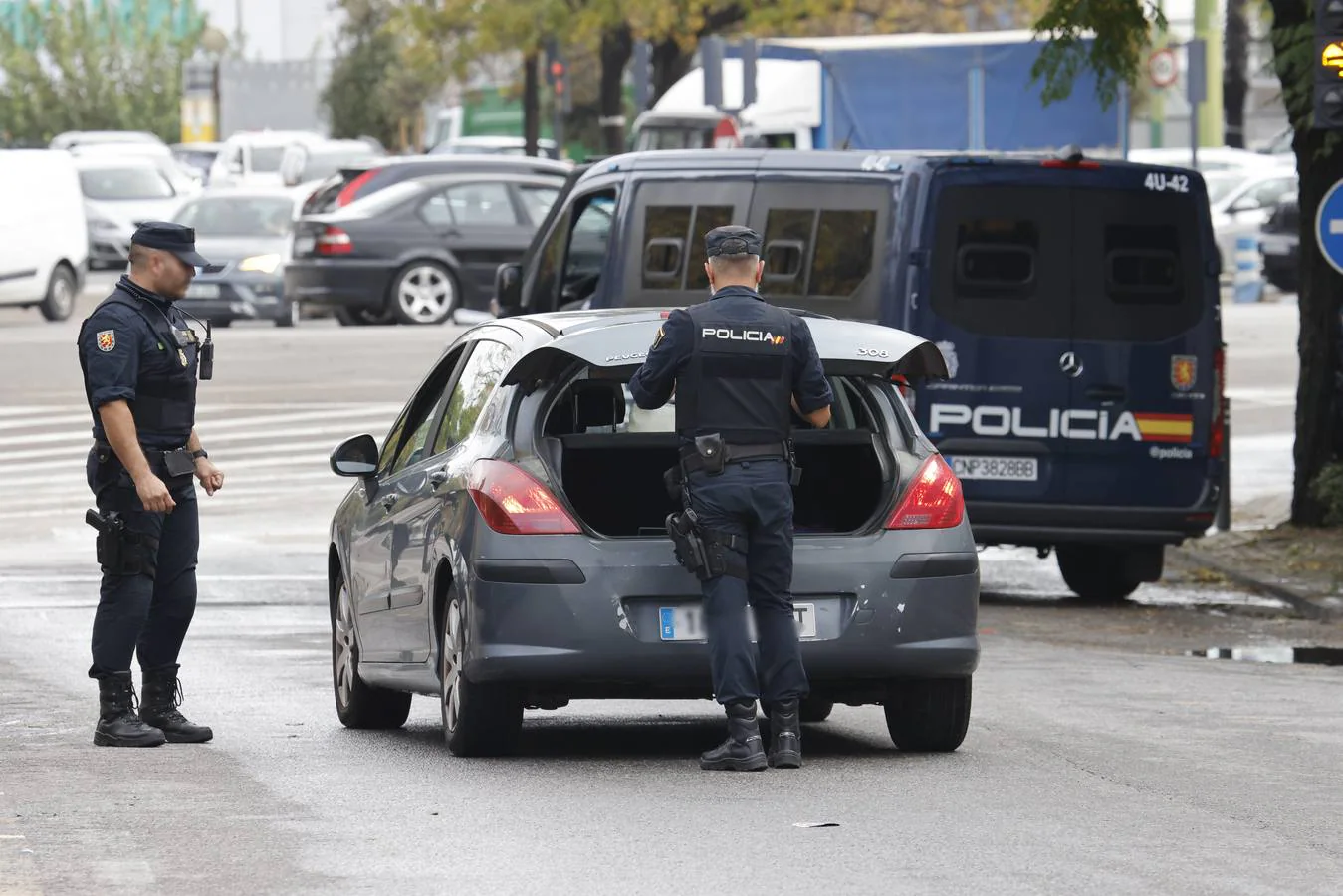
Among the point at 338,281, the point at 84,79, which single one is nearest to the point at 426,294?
the point at 338,281

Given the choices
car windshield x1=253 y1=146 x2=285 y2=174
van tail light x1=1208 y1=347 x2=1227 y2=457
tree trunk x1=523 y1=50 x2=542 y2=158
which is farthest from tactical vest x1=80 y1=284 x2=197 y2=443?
A: car windshield x1=253 y1=146 x2=285 y2=174

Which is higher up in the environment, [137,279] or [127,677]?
[137,279]

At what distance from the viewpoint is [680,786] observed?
29.3ft

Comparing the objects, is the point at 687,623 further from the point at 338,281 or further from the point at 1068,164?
the point at 338,281

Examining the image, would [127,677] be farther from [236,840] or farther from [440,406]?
[236,840]

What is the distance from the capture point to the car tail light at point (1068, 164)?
1565 centimetres

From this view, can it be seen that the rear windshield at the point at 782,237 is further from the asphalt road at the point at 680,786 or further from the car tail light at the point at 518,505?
the car tail light at the point at 518,505

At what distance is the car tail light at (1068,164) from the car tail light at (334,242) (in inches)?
678

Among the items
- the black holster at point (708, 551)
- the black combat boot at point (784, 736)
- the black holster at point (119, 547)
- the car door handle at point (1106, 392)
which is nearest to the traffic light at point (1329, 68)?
the car door handle at point (1106, 392)

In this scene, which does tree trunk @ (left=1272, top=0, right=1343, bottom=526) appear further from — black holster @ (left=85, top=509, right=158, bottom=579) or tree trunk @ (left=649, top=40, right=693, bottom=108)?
tree trunk @ (left=649, top=40, right=693, bottom=108)

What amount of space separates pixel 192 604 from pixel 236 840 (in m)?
2.33

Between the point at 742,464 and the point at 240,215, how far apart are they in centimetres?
2783

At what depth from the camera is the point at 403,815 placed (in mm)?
8344

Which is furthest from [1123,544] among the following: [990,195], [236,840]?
[236,840]
